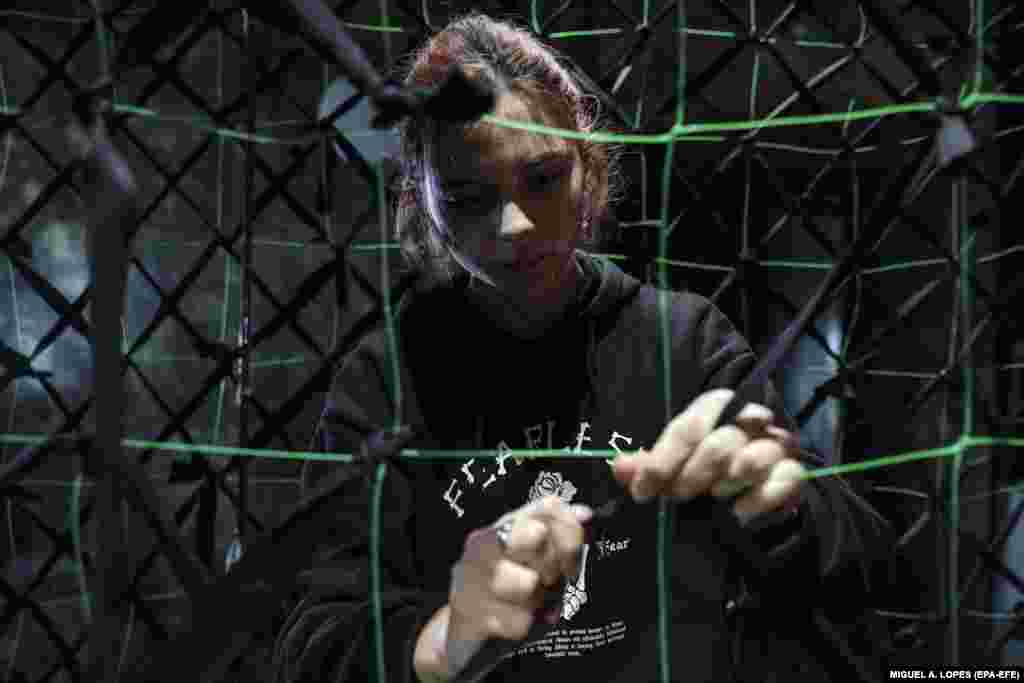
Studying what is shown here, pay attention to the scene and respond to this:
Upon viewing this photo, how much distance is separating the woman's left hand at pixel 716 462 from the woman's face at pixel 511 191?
145 millimetres

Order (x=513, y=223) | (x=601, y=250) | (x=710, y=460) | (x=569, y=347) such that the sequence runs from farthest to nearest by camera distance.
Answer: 1. (x=601, y=250)
2. (x=569, y=347)
3. (x=513, y=223)
4. (x=710, y=460)

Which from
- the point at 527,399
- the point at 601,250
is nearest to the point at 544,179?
the point at 527,399

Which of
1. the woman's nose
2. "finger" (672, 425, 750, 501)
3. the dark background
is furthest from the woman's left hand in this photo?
the dark background

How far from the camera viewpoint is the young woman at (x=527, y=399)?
45 centimetres

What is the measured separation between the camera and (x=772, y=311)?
3.55 feet

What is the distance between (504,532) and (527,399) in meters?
0.18

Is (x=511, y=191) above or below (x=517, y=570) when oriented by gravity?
above

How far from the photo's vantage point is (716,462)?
32 centimetres

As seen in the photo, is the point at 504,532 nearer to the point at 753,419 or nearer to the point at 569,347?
the point at 753,419

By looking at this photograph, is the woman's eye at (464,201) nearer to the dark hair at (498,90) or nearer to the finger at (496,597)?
the dark hair at (498,90)

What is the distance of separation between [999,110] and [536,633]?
2.72 feet

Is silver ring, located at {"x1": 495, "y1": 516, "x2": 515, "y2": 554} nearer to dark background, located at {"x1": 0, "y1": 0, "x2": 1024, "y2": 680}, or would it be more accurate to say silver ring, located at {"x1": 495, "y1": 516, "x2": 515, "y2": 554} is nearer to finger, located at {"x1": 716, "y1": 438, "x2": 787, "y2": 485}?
finger, located at {"x1": 716, "y1": 438, "x2": 787, "y2": 485}

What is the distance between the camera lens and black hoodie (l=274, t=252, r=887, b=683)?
0.51 meters

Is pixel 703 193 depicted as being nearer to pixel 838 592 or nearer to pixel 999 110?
pixel 838 592
